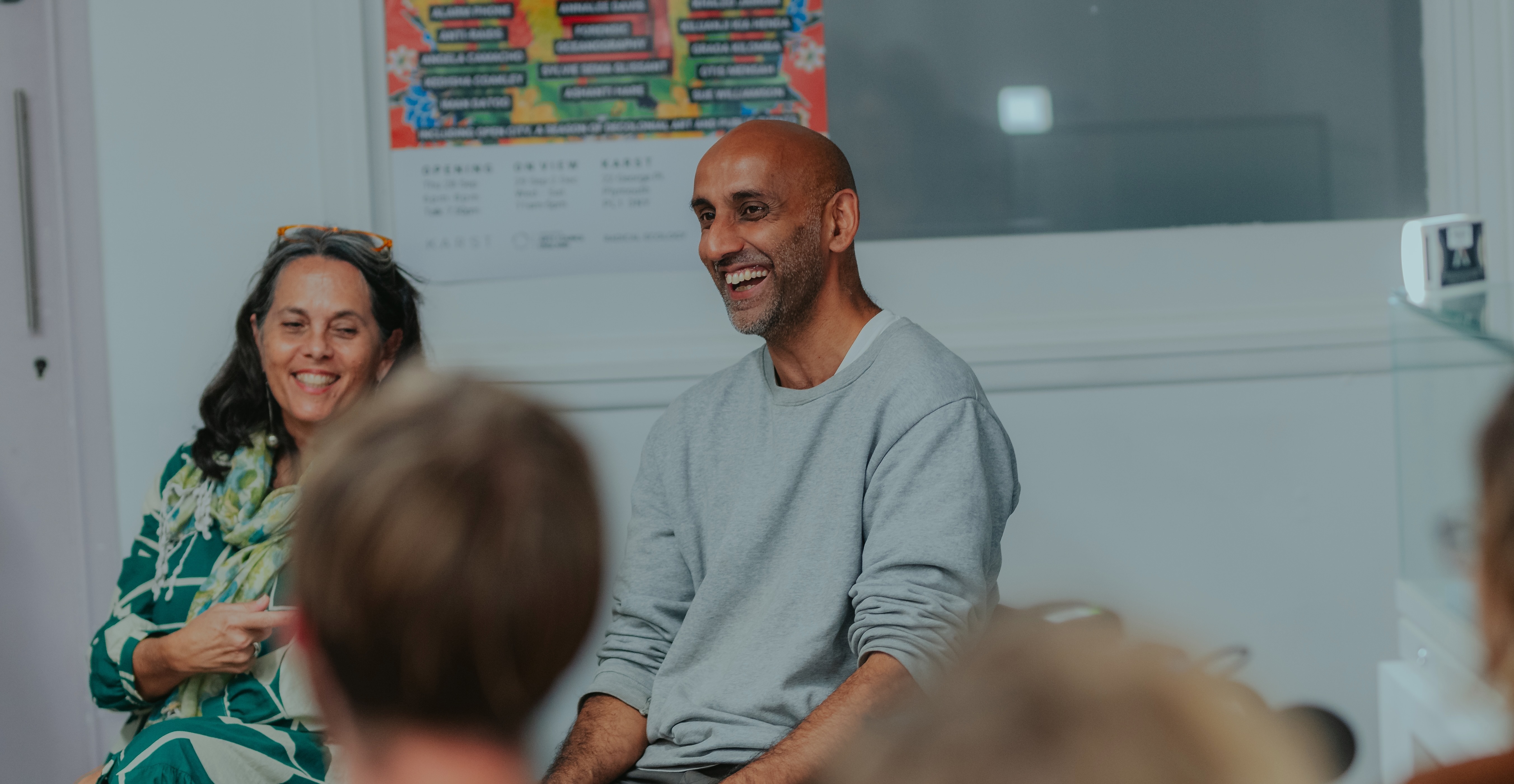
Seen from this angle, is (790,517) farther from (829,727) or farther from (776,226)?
(776,226)

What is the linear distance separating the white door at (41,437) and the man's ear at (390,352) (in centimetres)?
84

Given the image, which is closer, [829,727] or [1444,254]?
[829,727]

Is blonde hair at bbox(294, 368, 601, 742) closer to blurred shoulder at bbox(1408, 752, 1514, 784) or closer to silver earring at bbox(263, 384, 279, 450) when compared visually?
blurred shoulder at bbox(1408, 752, 1514, 784)

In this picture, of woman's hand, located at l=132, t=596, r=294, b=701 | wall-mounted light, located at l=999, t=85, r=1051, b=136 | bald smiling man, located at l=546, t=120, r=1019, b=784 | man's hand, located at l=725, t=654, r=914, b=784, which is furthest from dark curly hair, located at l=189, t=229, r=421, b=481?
wall-mounted light, located at l=999, t=85, r=1051, b=136

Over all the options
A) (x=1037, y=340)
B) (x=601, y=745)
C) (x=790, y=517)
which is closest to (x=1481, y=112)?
(x=1037, y=340)

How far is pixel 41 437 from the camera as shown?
2389mm

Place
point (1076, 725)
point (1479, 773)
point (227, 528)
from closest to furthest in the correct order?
point (1076, 725) < point (1479, 773) < point (227, 528)

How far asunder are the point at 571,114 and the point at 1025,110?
3.01ft

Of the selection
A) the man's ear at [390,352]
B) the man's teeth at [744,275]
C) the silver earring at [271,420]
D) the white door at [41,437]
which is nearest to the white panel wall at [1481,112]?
the man's teeth at [744,275]

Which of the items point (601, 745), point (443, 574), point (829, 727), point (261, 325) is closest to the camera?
point (443, 574)

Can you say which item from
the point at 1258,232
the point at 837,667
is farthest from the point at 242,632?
the point at 1258,232

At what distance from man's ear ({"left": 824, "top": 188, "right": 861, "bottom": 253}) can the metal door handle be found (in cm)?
166

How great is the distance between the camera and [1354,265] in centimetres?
241

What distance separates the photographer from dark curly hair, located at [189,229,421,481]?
190 cm
